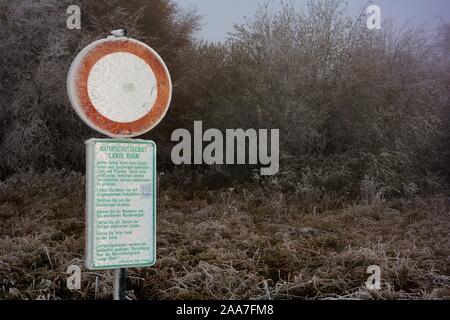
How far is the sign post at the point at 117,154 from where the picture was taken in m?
2.17

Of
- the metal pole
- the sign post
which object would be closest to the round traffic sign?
the sign post

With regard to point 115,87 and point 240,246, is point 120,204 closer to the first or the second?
point 115,87

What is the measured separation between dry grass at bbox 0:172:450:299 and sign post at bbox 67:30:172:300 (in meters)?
1.16

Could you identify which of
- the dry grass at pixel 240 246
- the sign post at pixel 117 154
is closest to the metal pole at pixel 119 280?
the sign post at pixel 117 154

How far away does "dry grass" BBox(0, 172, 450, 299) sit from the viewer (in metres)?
3.36

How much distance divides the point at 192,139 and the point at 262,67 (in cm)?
93

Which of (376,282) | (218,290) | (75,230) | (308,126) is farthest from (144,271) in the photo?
(308,126)

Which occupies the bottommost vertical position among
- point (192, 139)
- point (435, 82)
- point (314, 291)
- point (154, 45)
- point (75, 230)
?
point (314, 291)

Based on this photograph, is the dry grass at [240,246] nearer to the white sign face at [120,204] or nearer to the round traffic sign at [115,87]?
the white sign face at [120,204]

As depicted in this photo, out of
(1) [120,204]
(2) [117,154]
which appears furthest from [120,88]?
(1) [120,204]

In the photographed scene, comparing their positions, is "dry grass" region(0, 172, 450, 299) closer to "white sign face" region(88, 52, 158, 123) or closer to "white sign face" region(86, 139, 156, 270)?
"white sign face" region(86, 139, 156, 270)

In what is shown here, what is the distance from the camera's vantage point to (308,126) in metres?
4.53

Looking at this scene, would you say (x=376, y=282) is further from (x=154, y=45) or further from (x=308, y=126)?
(x=154, y=45)

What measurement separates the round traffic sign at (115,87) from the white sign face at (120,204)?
8 centimetres
